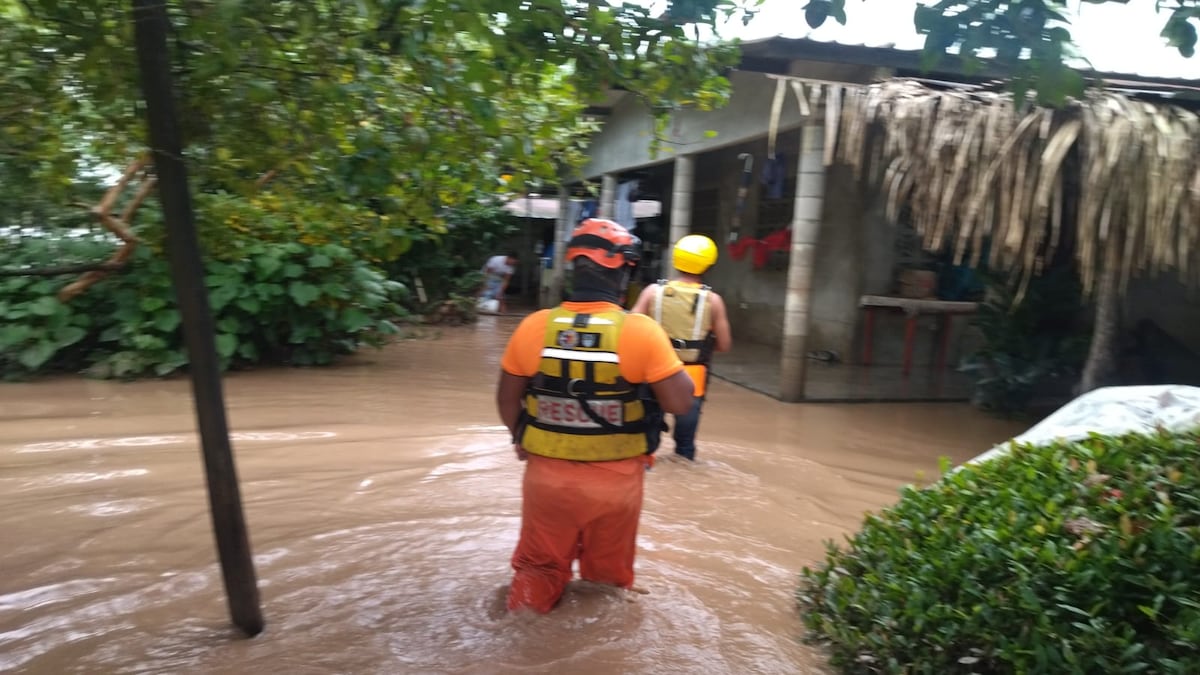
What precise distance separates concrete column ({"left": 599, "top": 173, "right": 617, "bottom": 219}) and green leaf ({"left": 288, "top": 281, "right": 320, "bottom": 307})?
7.12m

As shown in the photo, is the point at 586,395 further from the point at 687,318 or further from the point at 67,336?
the point at 67,336

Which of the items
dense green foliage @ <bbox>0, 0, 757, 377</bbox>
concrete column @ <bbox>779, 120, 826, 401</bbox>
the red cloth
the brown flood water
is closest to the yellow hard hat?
dense green foliage @ <bbox>0, 0, 757, 377</bbox>

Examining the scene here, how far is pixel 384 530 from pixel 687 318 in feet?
7.22

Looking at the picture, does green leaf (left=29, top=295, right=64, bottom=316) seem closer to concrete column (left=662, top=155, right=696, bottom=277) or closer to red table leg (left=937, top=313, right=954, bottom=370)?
concrete column (left=662, top=155, right=696, bottom=277)

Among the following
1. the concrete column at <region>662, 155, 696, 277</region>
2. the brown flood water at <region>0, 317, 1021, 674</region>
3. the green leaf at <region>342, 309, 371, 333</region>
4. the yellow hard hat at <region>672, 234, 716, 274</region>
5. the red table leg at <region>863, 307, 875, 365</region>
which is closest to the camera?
the brown flood water at <region>0, 317, 1021, 674</region>

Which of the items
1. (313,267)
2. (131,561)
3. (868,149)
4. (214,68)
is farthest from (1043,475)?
(313,267)

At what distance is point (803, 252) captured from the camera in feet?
27.6

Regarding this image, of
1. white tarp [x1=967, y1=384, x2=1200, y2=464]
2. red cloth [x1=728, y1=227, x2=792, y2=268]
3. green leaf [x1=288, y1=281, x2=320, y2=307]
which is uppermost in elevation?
red cloth [x1=728, y1=227, x2=792, y2=268]

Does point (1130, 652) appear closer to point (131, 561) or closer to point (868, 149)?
point (131, 561)

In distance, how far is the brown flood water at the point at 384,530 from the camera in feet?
10.5

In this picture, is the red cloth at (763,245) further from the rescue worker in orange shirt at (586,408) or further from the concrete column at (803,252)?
the rescue worker in orange shirt at (586,408)

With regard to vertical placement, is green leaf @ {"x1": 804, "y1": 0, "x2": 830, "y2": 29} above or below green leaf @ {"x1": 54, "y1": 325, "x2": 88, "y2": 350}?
above

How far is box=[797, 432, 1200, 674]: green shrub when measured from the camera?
2.30m

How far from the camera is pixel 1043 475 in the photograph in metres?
3.03
